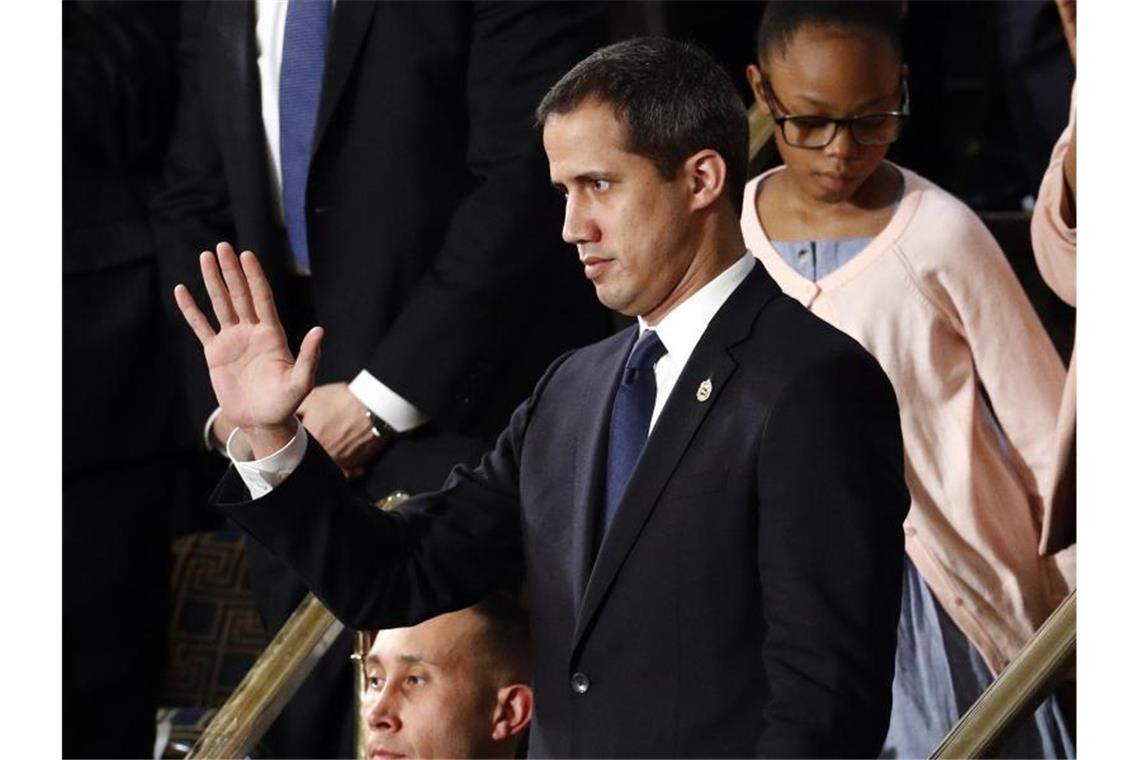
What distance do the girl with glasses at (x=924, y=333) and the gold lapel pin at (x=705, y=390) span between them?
1.56ft

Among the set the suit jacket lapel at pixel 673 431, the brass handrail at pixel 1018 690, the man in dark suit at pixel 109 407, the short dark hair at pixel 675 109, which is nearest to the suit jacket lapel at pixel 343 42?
the man in dark suit at pixel 109 407

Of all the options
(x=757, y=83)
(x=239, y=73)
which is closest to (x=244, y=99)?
(x=239, y=73)

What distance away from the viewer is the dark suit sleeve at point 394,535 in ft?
8.11

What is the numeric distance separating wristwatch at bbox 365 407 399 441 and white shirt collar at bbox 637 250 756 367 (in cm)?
72

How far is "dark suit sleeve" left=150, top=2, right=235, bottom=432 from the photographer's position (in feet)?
10.8

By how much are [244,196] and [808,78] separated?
2.60 feet

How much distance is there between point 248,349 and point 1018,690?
975 millimetres

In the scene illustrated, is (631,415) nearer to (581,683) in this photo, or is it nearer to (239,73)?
(581,683)

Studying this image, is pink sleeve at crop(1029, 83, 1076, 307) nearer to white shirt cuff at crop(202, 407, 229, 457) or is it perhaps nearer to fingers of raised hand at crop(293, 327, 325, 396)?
fingers of raised hand at crop(293, 327, 325, 396)

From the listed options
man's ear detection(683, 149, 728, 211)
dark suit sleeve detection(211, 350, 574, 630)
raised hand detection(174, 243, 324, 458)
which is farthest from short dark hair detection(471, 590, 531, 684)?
man's ear detection(683, 149, 728, 211)

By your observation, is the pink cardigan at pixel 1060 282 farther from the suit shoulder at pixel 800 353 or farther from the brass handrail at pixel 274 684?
the brass handrail at pixel 274 684

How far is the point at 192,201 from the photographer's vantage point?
3342mm

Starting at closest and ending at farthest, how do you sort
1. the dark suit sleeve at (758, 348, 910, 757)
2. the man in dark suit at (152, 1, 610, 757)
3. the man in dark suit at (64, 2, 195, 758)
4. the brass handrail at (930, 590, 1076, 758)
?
the dark suit sleeve at (758, 348, 910, 757)
the brass handrail at (930, 590, 1076, 758)
the man in dark suit at (152, 1, 610, 757)
the man in dark suit at (64, 2, 195, 758)
